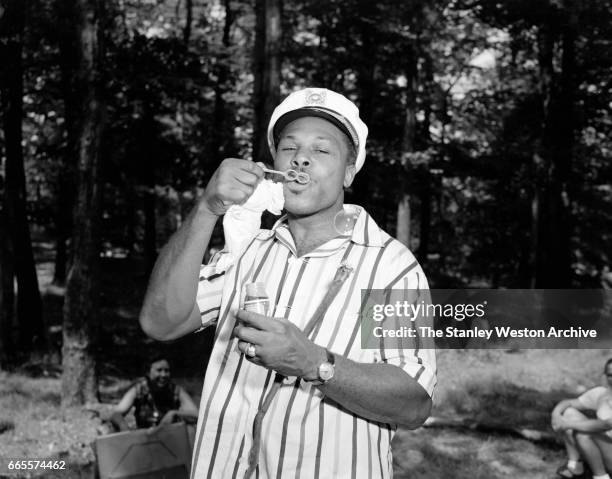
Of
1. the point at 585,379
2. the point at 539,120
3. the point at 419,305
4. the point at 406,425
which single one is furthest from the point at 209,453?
the point at 539,120

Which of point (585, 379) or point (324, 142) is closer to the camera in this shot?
point (324, 142)

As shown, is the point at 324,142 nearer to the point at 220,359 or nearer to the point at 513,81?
the point at 220,359

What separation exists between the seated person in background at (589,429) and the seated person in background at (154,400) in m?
4.26

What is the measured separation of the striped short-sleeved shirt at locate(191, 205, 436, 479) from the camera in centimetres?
185

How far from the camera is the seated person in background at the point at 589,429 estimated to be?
6895 mm

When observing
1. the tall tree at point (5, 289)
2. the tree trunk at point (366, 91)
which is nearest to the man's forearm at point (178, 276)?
the tall tree at point (5, 289)

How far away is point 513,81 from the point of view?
68.8ft

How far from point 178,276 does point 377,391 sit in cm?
69

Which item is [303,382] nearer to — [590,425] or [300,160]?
[300,160]

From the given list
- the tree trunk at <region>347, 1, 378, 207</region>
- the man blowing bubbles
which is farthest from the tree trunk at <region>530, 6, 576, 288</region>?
the man blowing bubbles

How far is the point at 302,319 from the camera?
6.35ft

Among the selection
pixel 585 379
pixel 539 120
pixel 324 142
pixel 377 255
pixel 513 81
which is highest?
pixel 513 81

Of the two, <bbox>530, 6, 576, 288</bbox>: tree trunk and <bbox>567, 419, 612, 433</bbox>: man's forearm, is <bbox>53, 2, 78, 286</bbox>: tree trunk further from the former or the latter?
<bbox>530, 6, 576, 288</bbox>: tree trunk

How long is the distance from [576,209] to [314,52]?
372 inches
